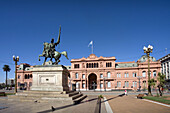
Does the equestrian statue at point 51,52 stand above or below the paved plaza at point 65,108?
above

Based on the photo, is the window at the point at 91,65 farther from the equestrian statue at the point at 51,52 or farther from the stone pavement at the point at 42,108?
the stone pavement at the point at 42,108

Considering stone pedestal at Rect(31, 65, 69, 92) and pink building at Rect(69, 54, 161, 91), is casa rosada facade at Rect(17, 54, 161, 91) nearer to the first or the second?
pink building at Rect(69, 54, 161, 91)

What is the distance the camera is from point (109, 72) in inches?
2547

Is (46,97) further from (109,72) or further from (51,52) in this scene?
(109,72)

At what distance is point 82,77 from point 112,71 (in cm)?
1371

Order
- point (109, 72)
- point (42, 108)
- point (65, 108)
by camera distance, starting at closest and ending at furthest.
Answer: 1. point (42, 108)
2. point (65, 108)
3. point (109, 72)

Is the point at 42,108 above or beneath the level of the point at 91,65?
beneath

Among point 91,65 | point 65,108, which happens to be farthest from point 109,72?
point 65,108

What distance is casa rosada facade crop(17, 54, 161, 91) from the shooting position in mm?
61375

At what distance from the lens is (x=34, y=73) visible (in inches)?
627

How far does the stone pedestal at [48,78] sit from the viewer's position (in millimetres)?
15320

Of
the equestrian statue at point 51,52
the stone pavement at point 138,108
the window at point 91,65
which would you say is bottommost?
the stone pavement at point 138,108

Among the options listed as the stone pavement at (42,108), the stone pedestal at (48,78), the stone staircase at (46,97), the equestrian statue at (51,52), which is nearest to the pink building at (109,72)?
the equestrian statue at (51,52)

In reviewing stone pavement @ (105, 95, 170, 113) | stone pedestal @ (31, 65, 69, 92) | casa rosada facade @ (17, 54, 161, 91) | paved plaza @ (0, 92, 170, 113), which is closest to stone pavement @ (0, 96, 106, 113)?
paved plaza @ (0, 92, 170, 113)
